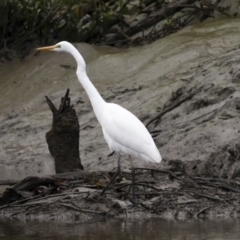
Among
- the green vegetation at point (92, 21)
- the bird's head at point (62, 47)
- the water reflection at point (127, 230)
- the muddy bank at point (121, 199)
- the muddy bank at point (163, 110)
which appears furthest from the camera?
the green vegetation at point (92, 21)

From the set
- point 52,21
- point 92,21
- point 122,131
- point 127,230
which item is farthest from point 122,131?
point 92,21

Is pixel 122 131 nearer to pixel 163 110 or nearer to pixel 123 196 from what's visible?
pixel 123 196

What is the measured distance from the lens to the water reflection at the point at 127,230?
762 centimetres

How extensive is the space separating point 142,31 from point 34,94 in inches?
108

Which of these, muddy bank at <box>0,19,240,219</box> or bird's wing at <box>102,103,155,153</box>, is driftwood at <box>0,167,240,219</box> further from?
bird's wing at <box>102,103,155,153</box>

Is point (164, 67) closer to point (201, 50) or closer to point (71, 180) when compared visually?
point (201, 50)

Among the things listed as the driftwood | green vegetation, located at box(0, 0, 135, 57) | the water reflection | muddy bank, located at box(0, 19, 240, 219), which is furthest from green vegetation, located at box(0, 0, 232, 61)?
the water reflection

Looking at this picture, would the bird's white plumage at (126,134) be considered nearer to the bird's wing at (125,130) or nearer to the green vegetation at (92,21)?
the bird's wing at (125,130)

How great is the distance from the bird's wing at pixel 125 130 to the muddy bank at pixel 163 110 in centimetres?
49

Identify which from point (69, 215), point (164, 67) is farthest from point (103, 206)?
point (164, 67)

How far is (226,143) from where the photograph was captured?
10094 millimetres

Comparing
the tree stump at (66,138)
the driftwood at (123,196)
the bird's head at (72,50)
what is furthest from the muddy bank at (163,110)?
the bird's head at (72,50)

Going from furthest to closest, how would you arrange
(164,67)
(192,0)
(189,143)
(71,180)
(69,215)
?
(192,0)
(164,67)
(189,143)
(71,180)
(69,215)

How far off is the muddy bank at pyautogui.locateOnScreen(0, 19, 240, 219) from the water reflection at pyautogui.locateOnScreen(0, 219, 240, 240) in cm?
33
